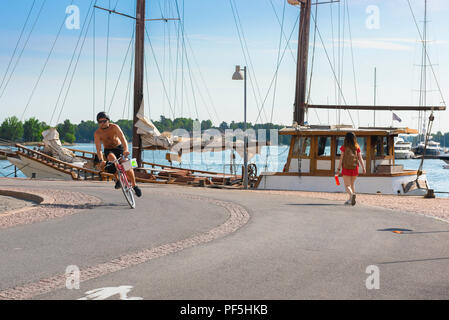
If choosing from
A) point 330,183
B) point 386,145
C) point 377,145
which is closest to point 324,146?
point 330,183

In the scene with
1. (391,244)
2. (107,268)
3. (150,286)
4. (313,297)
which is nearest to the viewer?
(313,297)

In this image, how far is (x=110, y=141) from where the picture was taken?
475 inches

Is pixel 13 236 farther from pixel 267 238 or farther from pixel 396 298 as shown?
pixel 396 298

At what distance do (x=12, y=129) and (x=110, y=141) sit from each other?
441ft

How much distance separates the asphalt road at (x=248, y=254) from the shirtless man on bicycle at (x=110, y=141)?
1.03 metres

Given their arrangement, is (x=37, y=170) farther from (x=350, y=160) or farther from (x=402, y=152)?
(x=402, y=152)

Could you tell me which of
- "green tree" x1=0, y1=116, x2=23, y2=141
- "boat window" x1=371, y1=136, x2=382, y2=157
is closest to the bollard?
"boat window" x1=371, y1=136, x2=382, y2=157

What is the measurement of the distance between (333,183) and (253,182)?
148 inches

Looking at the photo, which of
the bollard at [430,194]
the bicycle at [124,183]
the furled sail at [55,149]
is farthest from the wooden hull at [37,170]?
the bollard at [430,194]

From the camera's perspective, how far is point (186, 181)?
2414 centimetres

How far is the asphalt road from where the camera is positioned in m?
5.23

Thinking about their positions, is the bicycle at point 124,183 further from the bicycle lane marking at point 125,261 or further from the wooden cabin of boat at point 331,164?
the wooden cabin of boat at point 331,164

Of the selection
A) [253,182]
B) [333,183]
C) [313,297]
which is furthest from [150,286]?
[253,182]

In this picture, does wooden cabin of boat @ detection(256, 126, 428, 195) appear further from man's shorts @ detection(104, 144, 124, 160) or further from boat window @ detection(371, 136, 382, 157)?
man's shorts @ detection(104, 144, 124, 160)
